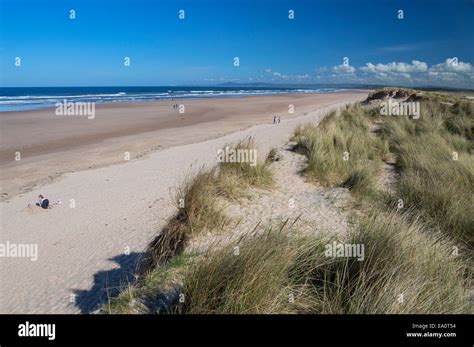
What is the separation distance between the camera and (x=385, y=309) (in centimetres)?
257

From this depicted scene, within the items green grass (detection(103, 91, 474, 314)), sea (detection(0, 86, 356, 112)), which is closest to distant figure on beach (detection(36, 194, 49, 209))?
green grass (detection(103, 91, 474, 314))

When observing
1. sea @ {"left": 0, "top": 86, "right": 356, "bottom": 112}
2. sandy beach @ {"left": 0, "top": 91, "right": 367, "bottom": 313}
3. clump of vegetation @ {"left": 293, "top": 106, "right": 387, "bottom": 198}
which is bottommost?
sandy beach @ {"left": 0, "top": 91, "right": 367, "bottom": 313}

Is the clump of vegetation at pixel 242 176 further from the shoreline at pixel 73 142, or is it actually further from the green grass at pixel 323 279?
the shoreline at pixel 73 142

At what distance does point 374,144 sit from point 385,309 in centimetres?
897

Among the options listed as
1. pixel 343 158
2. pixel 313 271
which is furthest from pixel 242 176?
pixel 313 271

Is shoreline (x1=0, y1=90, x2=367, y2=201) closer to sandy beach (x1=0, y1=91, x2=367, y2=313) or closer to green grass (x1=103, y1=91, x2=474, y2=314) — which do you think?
sandy beach (x1=0, y1=91, x2=367, y2=313)

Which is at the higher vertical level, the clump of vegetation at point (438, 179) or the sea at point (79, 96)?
the sea at point (79, 96)

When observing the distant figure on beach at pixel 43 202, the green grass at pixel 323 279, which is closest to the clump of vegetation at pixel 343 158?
the green grass at pixel 323 279

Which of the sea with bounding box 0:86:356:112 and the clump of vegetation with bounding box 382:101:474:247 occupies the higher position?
the sea with bounding box 0:86:356:112

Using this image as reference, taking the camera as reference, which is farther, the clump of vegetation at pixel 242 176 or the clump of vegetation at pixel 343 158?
the clump of vegetation at pixel 343 158

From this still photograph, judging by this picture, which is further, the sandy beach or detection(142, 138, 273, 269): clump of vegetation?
the sandy beach

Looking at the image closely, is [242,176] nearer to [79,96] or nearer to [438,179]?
[438,179]
